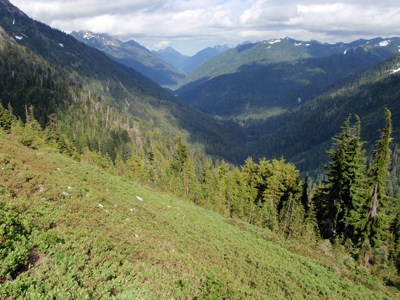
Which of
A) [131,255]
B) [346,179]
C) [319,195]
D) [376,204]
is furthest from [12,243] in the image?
[319,195]

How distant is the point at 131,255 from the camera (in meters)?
15.8

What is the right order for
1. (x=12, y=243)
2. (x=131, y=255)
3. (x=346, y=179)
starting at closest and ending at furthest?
1. (x=12, y=243)
2. (x=131, y=255)
3. (x=346, y=179)

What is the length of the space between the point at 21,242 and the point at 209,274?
946cm

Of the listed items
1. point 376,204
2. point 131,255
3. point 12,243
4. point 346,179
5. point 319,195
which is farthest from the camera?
A: point 319,195

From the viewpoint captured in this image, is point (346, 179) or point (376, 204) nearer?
point (376, 204)

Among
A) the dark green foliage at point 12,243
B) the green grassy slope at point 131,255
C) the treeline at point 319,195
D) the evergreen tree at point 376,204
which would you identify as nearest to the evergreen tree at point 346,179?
the treeline at point 319,195

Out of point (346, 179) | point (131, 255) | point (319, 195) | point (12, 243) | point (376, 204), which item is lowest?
point (319, 195)

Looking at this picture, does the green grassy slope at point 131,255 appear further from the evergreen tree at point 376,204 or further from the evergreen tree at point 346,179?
the evergreen tree at point 346,179

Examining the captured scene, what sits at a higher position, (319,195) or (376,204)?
(376,204)

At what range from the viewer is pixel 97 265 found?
13.2 meters

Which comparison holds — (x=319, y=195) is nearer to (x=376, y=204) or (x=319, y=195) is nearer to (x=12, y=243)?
(x=376, y=204)

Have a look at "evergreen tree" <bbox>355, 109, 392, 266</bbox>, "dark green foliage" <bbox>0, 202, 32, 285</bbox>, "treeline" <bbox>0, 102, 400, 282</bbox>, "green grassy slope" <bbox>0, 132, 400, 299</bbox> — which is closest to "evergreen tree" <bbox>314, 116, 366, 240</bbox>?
"treeline" <bbox>0, 102, 400, 282</bbox>

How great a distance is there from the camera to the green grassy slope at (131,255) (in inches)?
474

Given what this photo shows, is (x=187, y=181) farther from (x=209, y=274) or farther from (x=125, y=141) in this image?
(x=125, y=141)
